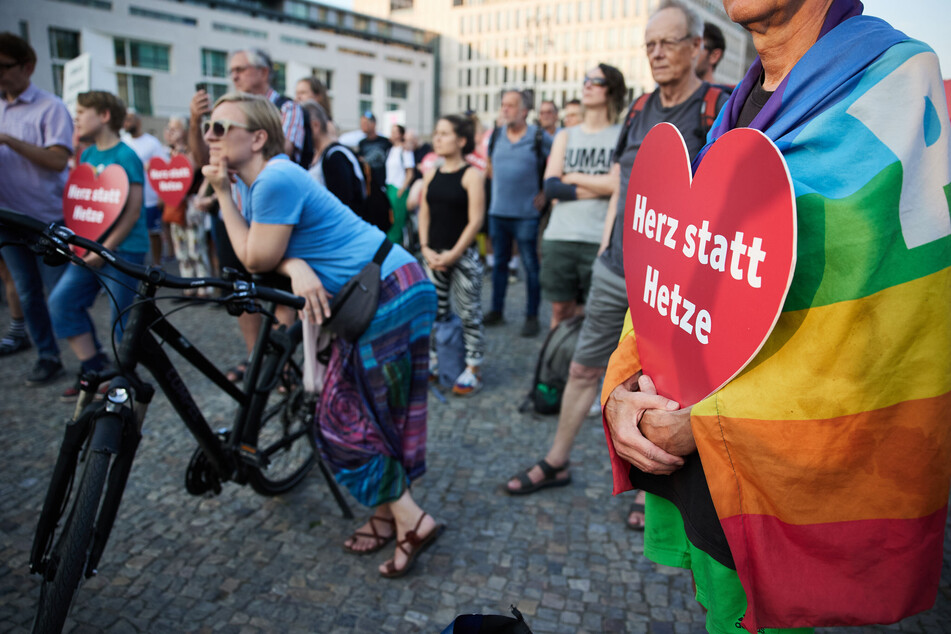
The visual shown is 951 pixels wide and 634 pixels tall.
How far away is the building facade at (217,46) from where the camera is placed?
117ft

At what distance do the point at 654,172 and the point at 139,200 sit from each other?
388 cm

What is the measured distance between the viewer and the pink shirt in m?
4.26

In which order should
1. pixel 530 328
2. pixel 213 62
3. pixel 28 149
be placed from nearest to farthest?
pixel 28 149 < pixel 530 328 < pixel 213 62

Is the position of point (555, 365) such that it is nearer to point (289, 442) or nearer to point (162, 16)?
point (289, 442)

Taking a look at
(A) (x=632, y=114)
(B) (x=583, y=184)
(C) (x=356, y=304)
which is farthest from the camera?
(B) (x=583, y=184)

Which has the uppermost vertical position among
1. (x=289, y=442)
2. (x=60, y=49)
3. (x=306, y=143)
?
(x=60, y=49)

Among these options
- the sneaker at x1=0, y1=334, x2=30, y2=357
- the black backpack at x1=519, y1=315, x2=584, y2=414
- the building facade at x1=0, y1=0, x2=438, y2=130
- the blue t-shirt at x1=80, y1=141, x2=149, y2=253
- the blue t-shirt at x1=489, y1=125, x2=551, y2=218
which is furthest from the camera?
the building facade at x1=0, y1=0, x2=438, y2=130

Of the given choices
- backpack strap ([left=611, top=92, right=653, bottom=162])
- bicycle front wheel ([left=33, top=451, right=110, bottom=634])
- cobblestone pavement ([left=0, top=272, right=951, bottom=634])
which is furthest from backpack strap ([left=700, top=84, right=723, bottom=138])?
bicycle front wheel ([left=33, top=451, right=110, bottom=634])

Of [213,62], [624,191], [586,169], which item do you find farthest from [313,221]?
[213,62]

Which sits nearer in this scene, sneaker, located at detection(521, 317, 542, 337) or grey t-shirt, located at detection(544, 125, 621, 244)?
grey t-shirt, located at detection(544, 125, 621, 244)

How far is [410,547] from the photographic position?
99.8 inches

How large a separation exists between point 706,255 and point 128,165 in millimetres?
4118

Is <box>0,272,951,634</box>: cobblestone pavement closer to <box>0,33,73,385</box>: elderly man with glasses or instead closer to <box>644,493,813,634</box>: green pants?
<box>644,493,813,634</box>: green pants

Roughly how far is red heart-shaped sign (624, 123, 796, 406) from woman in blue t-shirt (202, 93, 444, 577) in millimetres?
1321
